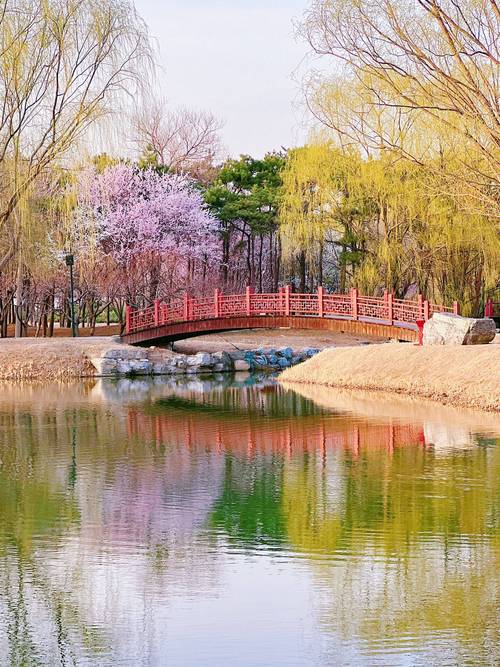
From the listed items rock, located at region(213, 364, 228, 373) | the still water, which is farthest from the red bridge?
the still water

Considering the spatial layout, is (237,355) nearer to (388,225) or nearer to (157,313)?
(157,313)

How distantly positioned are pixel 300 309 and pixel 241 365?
331 cm

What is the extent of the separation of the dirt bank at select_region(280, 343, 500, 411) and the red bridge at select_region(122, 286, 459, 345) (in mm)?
1749

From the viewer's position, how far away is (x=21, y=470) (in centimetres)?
1172

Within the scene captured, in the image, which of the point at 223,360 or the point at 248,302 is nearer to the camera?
the point at 248,302

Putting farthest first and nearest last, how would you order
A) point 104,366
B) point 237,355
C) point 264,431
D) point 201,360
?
point 237,355 → point 201,360 → point 104,366 → point 264,431

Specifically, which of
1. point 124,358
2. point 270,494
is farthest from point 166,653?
point 124,358

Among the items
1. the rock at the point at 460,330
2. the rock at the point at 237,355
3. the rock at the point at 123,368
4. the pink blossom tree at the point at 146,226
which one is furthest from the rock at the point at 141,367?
the rock at the point at 460,330

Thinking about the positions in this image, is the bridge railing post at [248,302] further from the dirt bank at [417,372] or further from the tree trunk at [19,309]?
the tree trunk at [19,309]

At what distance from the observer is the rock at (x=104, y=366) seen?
28125mm

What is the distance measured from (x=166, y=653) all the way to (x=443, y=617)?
1.51 m

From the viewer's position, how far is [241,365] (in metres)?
30.9

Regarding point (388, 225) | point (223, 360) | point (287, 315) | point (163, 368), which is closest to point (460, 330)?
point (287, 315)

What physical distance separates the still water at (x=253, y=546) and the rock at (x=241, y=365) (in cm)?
1561
